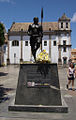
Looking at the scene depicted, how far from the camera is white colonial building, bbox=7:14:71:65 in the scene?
4050 centimetres

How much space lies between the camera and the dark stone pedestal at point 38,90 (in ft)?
15.0

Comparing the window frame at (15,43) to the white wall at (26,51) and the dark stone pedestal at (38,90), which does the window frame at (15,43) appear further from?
the dark stone pedestal at (38,90)

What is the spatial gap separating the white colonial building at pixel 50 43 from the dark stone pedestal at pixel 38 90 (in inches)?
1375

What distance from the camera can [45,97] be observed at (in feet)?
15.5

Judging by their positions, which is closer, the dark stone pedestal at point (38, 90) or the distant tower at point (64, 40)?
the dark stone pedestal at point (38, 90)

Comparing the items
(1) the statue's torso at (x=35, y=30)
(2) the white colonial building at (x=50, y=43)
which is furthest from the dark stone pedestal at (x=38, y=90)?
(2) the white colonial building at (x=50, y=43)

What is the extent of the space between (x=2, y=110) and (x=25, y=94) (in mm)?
965

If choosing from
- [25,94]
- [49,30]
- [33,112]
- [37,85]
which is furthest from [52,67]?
[49,30]

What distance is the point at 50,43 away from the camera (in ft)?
134

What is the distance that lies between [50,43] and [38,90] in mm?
36809

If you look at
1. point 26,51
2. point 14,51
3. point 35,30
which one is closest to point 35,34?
point 35,30

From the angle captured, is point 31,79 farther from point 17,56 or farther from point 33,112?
point 17,56

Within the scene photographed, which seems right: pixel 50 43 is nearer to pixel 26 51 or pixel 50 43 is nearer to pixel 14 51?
pixel 26 51

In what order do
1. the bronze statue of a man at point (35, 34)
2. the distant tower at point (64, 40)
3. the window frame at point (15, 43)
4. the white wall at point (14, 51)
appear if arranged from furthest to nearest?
the window frame at point (15, 43) → the white wall at point (14, 51) → the distant tower at point (64, 40) → the bronze statue of a man at point (35, 34)
